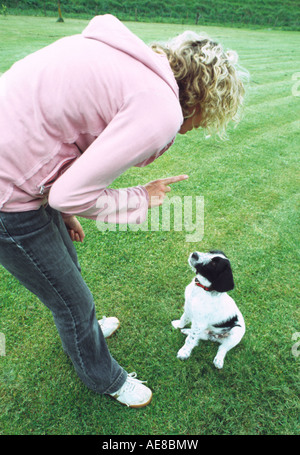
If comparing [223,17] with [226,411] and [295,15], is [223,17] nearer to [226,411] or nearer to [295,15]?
[295,15]

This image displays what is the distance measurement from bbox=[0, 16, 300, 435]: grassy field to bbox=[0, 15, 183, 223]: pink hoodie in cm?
65

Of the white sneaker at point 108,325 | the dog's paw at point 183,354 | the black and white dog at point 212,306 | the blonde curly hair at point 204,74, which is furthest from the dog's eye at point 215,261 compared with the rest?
the white sneaker at point 108,325

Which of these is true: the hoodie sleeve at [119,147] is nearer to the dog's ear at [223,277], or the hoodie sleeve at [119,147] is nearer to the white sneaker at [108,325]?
the dog's ear at [223,277]

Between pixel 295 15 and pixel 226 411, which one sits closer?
pixel 226 411

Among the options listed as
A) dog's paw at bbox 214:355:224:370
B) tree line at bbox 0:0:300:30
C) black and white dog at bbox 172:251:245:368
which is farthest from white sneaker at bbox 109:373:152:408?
tree line at bbox 0:0:300:30

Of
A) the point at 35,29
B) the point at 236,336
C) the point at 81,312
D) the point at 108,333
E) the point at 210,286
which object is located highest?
the point at 35,29

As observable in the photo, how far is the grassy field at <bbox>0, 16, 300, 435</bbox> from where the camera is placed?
1905 millimetres

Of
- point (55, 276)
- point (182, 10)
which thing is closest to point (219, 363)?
point (55, 276)

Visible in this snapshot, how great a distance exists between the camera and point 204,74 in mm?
1175

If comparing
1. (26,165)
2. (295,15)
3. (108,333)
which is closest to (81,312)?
(26,165)

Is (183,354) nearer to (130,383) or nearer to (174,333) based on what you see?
(174,333)

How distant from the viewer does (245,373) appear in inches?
84.4
